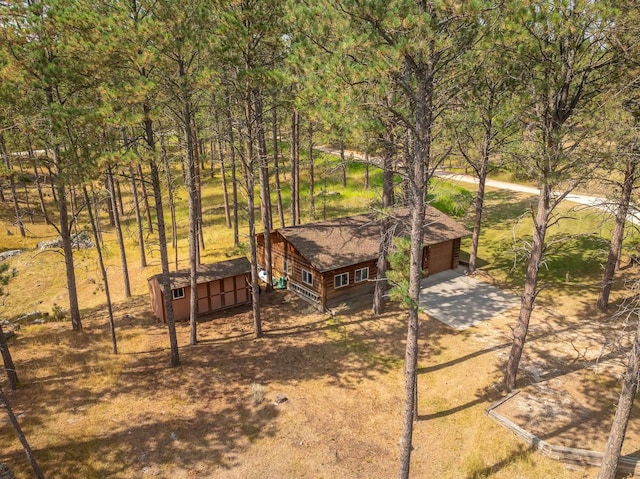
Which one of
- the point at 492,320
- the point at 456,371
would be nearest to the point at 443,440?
the point at 456,371

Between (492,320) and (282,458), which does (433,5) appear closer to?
(282,458)

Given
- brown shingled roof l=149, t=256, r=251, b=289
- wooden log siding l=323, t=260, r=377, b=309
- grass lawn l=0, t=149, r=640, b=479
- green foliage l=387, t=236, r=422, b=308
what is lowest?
grass lawn l=0, t=149, r=640, b=479

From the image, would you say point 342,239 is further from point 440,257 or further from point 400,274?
point 400,274

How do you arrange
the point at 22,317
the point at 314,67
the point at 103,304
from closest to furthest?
1. the point at 314,67
2. the point at 22,317
3. the point at 103,304

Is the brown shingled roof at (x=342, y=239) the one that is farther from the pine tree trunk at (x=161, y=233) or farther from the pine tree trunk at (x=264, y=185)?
the pine tree trunk at (x=161, y=233)

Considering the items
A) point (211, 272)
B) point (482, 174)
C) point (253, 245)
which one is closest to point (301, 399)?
point (253, 245)

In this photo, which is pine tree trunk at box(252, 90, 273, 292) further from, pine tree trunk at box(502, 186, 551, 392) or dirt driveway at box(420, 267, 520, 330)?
pine tree trunk at box(502, 186, 551, 392)

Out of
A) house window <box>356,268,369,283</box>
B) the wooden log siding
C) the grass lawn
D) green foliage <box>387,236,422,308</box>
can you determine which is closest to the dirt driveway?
the grass lawn
